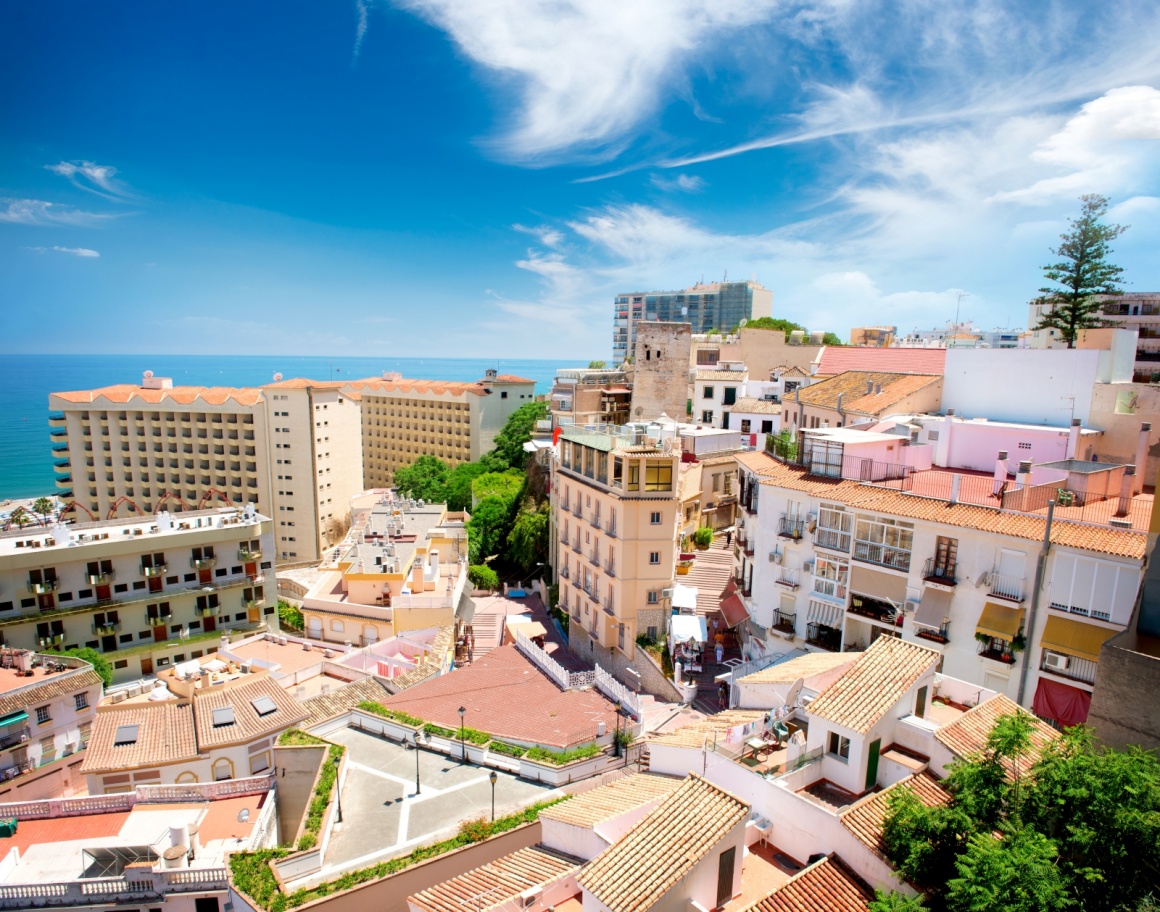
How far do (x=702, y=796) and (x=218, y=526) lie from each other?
113 ft

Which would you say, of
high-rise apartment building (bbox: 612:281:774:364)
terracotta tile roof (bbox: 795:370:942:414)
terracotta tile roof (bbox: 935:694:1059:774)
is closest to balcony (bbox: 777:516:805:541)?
terracotta tile roof (bbox: 795:370:942:414)

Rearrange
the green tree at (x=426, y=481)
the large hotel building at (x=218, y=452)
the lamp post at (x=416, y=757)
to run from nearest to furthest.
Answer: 1. the lamp post at (x=416, y=757)
2. the large hotel building at (x=218, y=452)
3. the green tree at (x=426, y=481)

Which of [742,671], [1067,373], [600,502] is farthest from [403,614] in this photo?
[1067,373]

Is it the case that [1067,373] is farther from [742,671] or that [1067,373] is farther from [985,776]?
[985,776]

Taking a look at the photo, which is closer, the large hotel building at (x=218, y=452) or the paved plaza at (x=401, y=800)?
the paved plaza at (x=401, y=800)

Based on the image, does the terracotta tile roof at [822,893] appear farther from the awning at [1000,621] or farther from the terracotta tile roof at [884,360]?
the terracotta tile roof at [884,360]

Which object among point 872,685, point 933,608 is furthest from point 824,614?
point 872,685

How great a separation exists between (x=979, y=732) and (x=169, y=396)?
7953 centimetres

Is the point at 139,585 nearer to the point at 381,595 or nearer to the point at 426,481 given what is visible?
the point at 381,595

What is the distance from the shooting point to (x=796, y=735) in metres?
13.2

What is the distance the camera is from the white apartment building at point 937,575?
1691 centimetres

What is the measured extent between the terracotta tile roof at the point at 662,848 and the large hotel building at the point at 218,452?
67.1m

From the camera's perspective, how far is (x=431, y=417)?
96062 mm

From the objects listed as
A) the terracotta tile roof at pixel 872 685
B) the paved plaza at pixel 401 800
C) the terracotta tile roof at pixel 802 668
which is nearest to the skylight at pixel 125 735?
the paved plaza at pixel 401 800
